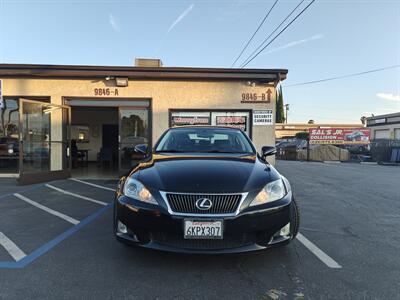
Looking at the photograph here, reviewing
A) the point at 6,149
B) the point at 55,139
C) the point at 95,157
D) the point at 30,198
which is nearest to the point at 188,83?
the point at 55,139

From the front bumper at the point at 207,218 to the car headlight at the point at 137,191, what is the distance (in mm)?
53

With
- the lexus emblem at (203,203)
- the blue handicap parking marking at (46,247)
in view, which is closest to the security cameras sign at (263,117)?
the blue handicap parking marking at (46,247)

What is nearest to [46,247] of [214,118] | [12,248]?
[12,248]

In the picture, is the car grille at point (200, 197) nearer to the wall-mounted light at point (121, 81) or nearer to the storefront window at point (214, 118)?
the storefront window at point (214, 118)

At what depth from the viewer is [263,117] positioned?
9.91 metres

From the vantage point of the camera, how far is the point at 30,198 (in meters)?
6.64

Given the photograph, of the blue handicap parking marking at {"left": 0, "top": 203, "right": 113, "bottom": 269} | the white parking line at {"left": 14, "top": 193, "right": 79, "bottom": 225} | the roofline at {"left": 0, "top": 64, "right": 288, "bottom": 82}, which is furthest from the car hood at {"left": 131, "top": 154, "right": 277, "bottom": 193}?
the roofline at {"left": 0, "top": 64, "right": 288, "bottom": 82}

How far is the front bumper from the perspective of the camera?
2.81 m

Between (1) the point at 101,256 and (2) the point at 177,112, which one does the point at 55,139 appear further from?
(1) the point at 101,256

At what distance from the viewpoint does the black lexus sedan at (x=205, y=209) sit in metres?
2.81

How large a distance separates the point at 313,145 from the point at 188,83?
15.1 meters

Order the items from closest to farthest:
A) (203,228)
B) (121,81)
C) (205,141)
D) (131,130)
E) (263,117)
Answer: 1. (203,228)
2. (205,141)
3. (121,81)
4. (263,117)
5. (131,130)

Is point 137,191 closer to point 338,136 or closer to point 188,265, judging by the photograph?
point 188,265

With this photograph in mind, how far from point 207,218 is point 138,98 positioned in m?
7.82
